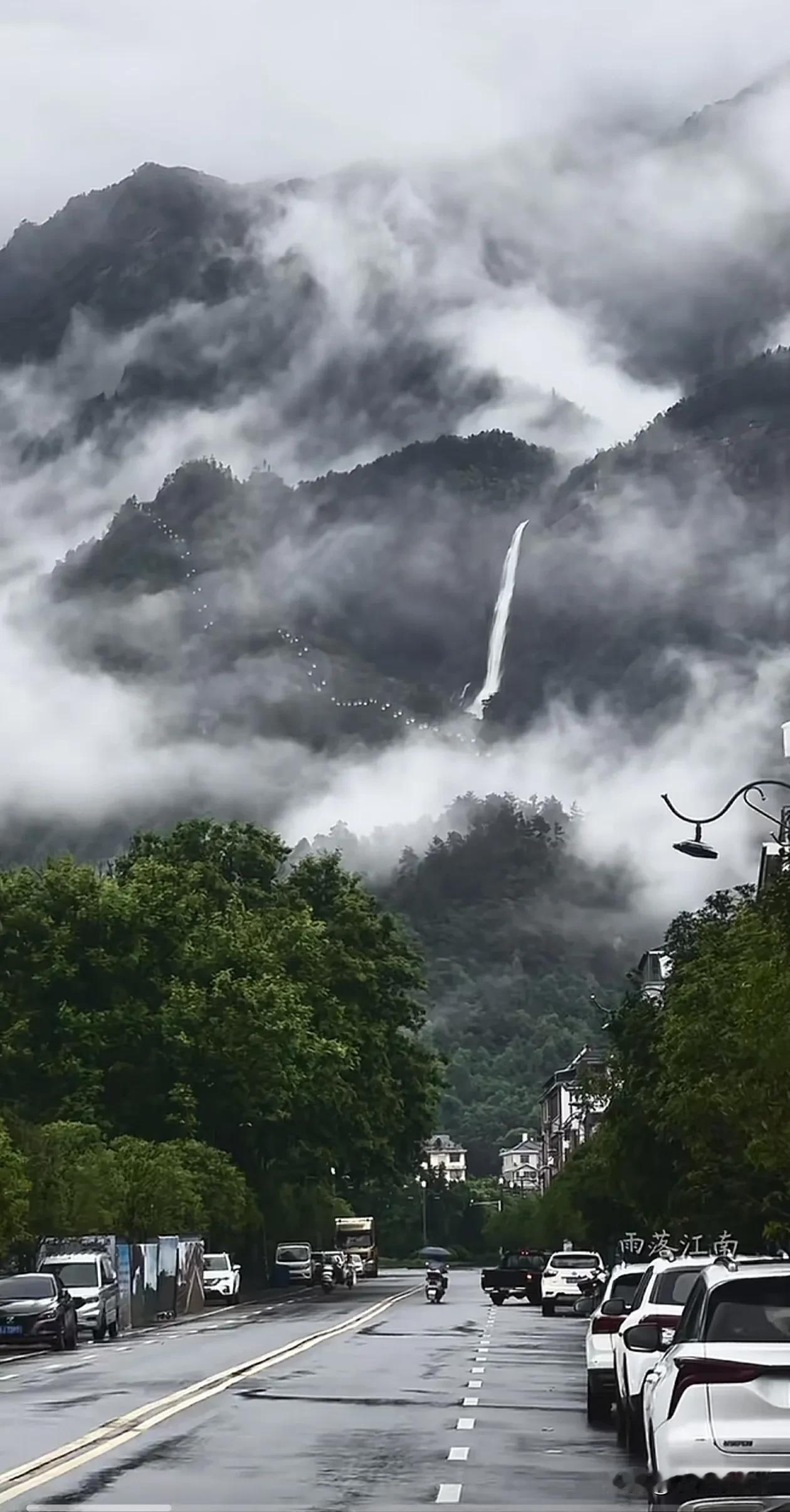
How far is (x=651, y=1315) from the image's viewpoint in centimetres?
2084

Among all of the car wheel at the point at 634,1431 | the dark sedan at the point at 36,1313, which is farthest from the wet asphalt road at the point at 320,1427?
the dark sedan at the point at 36,1313

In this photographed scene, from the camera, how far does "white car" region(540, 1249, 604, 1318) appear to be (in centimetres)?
6931

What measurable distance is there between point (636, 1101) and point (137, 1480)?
34.3 metres

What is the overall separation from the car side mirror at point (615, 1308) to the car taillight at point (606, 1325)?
0.30 feet

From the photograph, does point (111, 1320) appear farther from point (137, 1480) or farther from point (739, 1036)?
point (137, 1480)

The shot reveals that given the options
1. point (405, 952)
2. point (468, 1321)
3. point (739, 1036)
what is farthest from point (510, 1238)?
point (739, 1036)

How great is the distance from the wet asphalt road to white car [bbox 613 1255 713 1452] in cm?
41

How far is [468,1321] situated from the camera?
2415 inches

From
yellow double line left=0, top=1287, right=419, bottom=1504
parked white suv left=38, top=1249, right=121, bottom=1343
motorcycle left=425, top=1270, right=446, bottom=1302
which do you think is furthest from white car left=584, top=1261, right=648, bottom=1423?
motorcycle left=425, top=1270, right=446, bottom=1302

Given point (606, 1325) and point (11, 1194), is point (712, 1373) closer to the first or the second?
point (606, 1325)

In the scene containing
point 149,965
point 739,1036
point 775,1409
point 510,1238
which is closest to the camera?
point 775,1409

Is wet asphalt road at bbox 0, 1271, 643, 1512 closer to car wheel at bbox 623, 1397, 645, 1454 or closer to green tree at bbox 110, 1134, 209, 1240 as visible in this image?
car wheel at bbox 623, 1397, 645, 1454

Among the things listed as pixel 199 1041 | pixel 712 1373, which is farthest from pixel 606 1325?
pixel 199 1041

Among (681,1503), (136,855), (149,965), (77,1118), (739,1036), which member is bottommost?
(681,1503)
